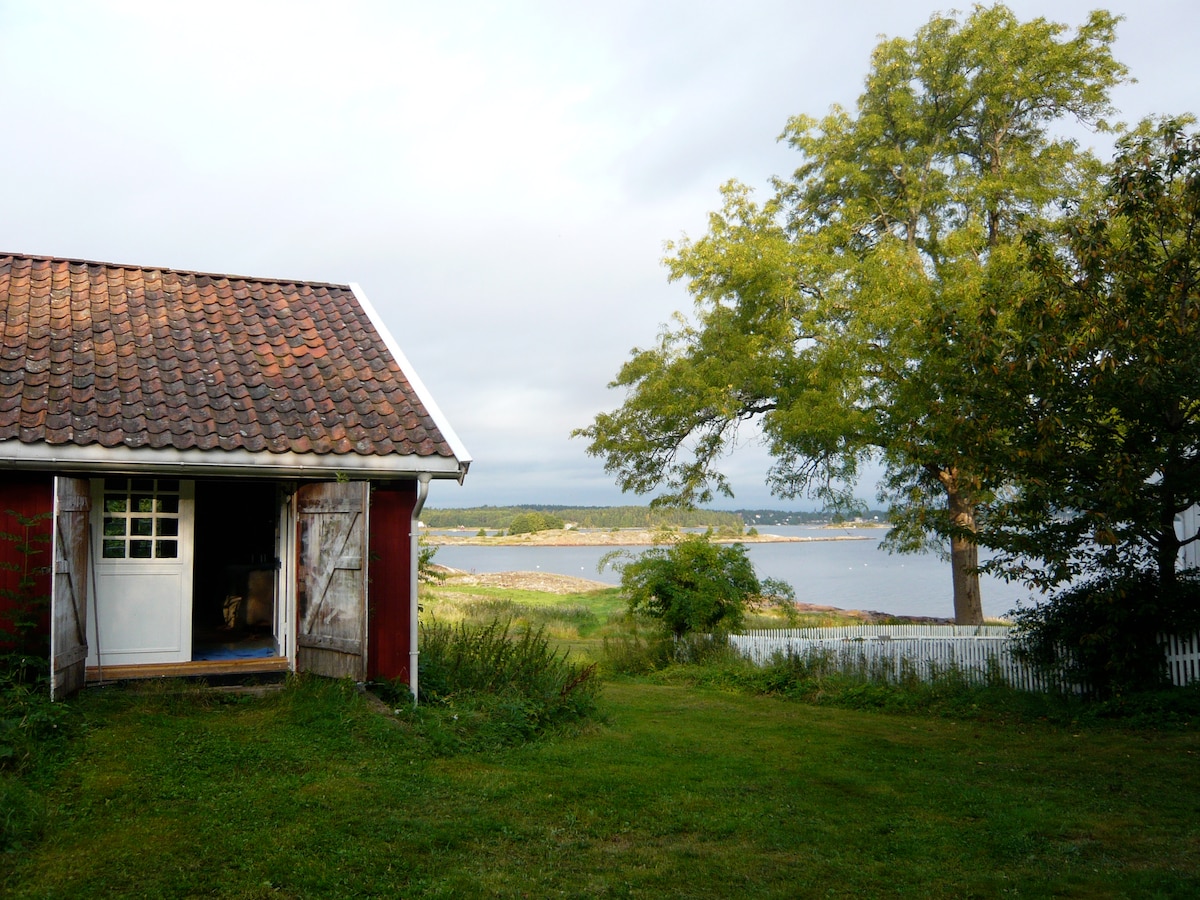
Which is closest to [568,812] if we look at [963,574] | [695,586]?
[695,586]

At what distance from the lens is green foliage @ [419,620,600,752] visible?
858 cm

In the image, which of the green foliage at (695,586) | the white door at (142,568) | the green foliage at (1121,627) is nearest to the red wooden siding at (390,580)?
the white door at (142,568)

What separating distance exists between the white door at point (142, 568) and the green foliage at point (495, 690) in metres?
2.66

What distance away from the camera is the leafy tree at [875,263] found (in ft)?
63.0

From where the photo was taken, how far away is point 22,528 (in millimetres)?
8352

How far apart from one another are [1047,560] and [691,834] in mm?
7112

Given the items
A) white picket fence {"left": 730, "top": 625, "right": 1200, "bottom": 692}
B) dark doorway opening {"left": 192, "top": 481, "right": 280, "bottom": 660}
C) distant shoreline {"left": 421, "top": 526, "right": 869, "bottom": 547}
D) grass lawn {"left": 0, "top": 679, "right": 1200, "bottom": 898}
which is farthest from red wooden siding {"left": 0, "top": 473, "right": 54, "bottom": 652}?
distant shoreline {"left": 421, "top": 526, "right": 869, "bottom": 547}

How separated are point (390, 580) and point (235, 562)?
207 inches

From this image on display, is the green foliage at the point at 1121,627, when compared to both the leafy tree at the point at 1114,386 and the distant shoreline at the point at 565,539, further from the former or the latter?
the distant shoreline at the point at 565,539

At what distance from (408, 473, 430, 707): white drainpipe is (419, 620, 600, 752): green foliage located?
0.34m

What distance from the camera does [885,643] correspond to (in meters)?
14.1

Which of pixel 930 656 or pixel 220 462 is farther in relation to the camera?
pixel 930 656

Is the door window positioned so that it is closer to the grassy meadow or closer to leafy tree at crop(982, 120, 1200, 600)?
the grassy meadow

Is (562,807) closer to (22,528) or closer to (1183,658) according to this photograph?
(22,528)
